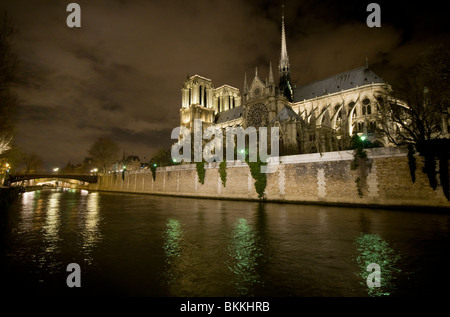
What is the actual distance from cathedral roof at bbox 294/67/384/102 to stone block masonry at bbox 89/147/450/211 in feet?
102

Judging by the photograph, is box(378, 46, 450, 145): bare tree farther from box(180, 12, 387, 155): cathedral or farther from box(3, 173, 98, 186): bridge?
box(3, 173, 98, 186): bridge

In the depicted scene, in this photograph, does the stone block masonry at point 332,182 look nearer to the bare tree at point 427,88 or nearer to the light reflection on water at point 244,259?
the bare tree at point 427,88

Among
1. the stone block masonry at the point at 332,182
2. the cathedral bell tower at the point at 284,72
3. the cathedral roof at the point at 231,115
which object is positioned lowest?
the stone block masonry at the point at 332,182

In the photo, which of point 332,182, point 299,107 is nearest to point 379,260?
point 332,182

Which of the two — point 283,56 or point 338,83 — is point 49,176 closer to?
point 283,56

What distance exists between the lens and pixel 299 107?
48344 mm

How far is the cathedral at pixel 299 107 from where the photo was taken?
100 feet

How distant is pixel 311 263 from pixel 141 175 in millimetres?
38405

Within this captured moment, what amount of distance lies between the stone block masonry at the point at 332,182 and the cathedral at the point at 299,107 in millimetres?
5116

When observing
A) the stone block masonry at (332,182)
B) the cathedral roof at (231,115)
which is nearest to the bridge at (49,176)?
the cathedral roof at (231,115)

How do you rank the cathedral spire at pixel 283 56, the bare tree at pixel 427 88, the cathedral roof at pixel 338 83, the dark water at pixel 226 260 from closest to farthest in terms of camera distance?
the dark water at pixel 226 260
the bare tree at pixel 427 88
the cathedral roof at pixel 338 83
the cathedral spire at pixel 283 56

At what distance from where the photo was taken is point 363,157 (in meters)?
16.7
